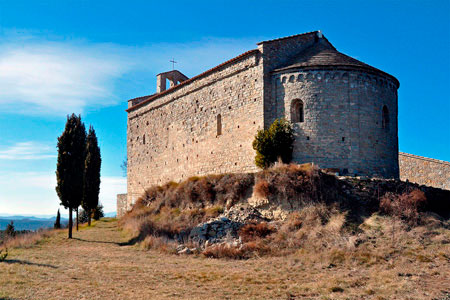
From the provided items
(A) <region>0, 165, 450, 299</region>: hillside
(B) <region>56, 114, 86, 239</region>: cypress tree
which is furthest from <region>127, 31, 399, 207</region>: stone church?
(B) <region>56, 114, 86, 239</region>: cypress tree

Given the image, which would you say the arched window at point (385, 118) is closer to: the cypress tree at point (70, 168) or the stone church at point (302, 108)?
the stone church at point (302, 108)

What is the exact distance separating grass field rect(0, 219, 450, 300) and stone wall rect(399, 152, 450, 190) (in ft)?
55.1

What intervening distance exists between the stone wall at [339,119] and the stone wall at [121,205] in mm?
19666

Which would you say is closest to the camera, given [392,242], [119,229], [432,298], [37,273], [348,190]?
[432,298]

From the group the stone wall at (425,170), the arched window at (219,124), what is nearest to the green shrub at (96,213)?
the arched window at (219,124)

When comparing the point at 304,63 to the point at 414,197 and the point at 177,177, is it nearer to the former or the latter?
the point at 414,197

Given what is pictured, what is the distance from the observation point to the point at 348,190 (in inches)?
714

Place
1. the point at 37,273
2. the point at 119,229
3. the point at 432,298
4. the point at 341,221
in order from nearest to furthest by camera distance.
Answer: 1. the point at 432,298
2. the point at 37,273
3. the point at 341,221
4. the point at 119,229

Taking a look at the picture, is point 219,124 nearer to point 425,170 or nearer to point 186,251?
point 186,251

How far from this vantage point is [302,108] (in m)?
22.1

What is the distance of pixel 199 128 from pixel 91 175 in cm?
1018

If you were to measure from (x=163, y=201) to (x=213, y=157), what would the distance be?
3985 millimetres

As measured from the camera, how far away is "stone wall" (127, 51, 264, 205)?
23.5 metres

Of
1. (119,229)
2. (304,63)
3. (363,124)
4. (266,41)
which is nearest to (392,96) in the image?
(363,124)
